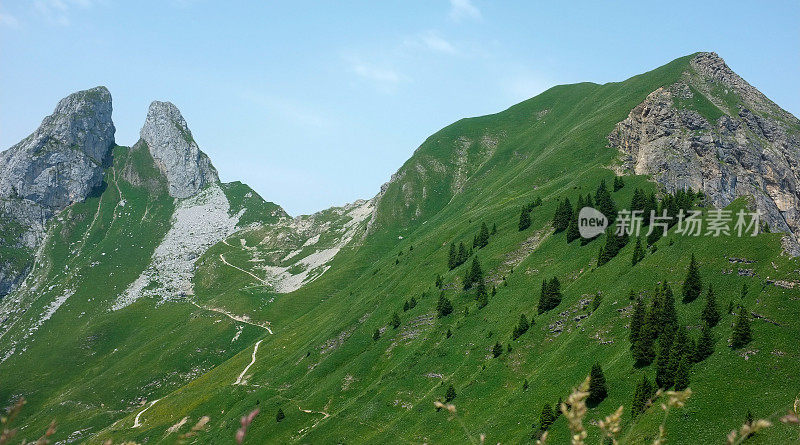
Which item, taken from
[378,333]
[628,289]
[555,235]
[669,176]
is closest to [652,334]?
[628,289]

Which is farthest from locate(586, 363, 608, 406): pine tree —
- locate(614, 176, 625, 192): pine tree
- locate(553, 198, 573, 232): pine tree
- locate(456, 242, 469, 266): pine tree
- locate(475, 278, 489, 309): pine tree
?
locate(614, 176, 625, 192): pine tree

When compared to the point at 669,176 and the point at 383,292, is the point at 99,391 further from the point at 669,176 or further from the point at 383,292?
the point at 669,176

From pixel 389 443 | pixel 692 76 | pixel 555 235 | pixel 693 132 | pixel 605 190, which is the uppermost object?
pixel 692 76

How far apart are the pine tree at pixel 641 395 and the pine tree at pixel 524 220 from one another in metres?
71.1

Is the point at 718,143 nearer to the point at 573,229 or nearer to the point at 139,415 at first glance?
the point at 573,229

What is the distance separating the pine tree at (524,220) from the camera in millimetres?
124250

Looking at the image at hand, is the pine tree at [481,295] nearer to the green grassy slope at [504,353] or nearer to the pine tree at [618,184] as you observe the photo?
the green grassy slope at [504,353]

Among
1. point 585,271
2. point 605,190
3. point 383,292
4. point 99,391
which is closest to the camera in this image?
point 585,271

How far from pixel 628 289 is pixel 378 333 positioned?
5669 cm

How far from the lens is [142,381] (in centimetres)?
15438

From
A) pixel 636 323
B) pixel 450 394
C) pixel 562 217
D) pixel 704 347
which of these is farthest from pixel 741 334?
pixel 562 217

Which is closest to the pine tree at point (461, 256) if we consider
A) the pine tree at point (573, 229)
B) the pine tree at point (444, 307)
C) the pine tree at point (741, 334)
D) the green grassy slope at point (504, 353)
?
the green grassy slope at point (504, 353)

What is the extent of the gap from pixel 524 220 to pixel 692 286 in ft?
200

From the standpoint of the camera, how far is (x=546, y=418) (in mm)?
59562
